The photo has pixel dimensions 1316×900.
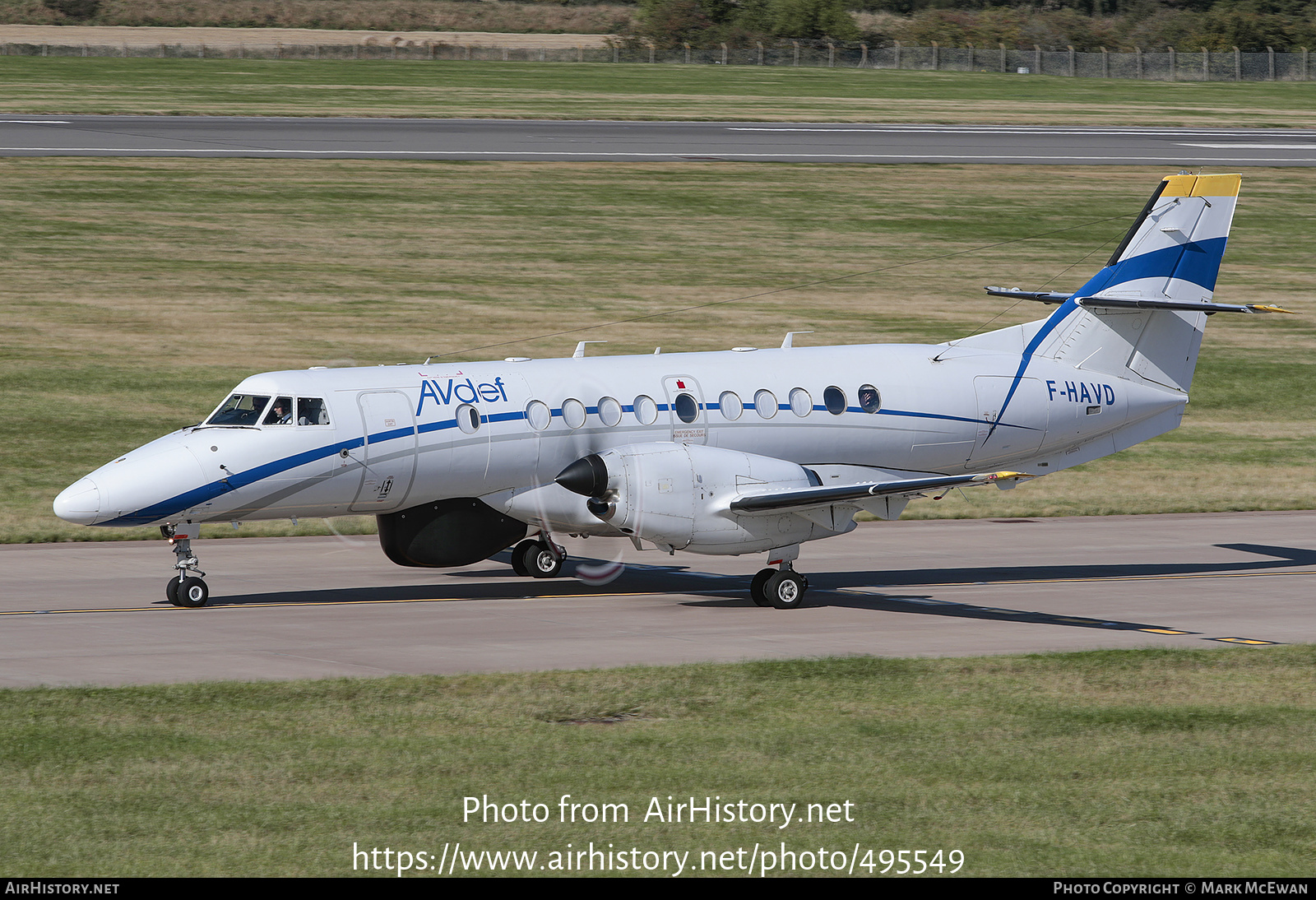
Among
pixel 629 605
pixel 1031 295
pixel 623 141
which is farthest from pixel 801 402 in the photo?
pixel 623 141

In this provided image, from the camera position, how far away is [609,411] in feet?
70.9

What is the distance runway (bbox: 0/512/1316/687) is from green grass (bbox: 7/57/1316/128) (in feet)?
152

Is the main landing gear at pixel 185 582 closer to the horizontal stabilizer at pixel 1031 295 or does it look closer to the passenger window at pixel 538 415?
the passenger window at pixel 538 415

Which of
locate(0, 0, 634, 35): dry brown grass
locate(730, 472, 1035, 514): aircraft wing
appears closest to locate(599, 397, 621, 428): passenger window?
locate(730, 472, 1035, 514): aircraft wing

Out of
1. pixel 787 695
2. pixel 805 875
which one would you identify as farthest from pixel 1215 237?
Answer: pixel 805 875

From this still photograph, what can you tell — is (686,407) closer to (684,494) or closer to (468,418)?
(684,494)

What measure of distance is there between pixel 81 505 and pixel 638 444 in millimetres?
7131

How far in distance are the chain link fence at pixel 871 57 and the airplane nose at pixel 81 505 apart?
8180 centimetres

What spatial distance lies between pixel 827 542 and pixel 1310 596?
8272 millimetres

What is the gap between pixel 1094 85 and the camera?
89.8 m

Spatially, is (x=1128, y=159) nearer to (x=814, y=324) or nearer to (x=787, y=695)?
(x=814, y=324)

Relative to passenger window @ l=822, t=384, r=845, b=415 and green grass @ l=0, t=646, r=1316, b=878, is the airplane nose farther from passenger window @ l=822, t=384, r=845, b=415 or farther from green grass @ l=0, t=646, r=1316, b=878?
passenger window @ l=822, t=384, r=845, b=415

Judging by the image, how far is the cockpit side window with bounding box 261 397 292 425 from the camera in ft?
66.2

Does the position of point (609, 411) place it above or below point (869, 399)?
above
